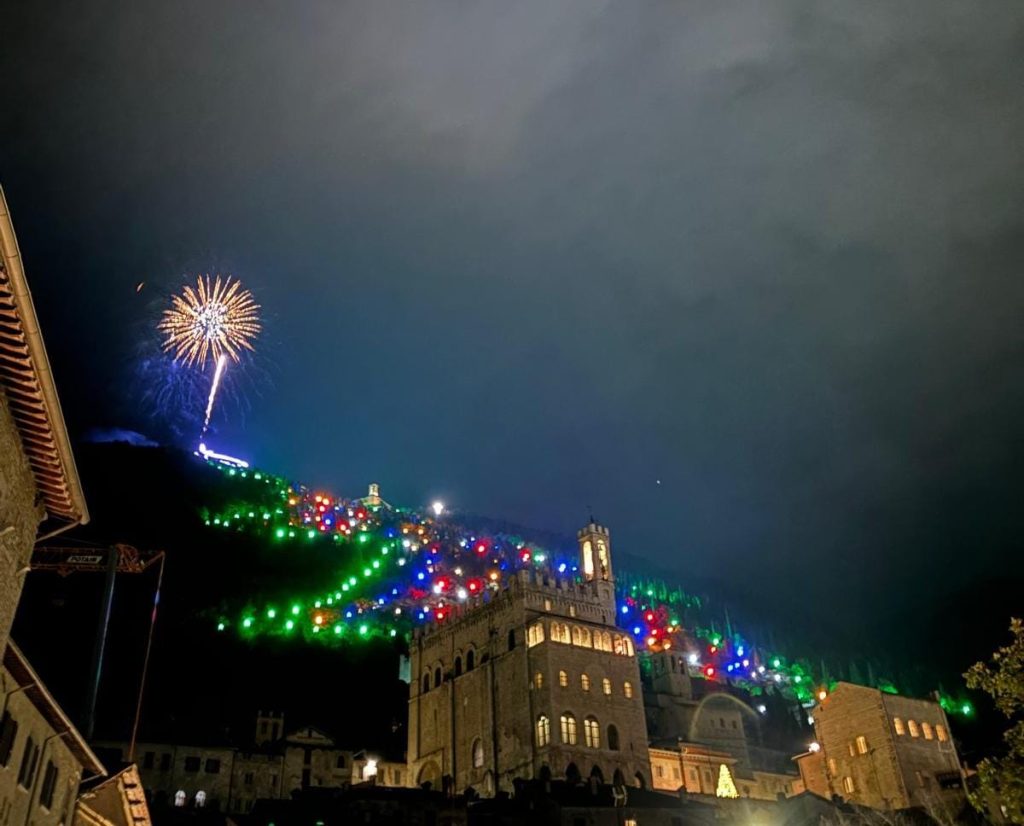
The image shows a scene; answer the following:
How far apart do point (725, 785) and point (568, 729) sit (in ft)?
47.8

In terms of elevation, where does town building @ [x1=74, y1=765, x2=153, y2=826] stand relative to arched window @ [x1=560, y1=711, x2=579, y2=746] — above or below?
below

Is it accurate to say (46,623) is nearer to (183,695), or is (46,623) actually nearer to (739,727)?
(183,695)

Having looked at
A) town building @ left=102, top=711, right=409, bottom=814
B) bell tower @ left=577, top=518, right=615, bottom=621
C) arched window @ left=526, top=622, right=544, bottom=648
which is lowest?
town building @ left=102, top=711, right=409, bottom=814

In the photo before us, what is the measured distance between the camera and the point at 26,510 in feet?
45.0

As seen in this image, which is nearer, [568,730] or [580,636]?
[568,730]

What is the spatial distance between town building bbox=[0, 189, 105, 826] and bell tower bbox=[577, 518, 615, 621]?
2174 inches

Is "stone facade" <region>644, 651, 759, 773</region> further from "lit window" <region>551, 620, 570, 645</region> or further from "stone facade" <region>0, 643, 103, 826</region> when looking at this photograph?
"stone facade" <region>0, 643, 103, 826</region>

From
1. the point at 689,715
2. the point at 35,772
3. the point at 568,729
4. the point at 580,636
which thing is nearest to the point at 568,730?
the point at 568,729

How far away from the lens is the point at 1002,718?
3401 inches

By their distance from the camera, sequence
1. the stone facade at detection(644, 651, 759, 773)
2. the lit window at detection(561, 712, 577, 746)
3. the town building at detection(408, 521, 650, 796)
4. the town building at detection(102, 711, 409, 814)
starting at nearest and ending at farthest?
the town building at detection(102, 711, 409, 814) < the lit window at detection(561, 712, 577, 746) < the town building at detection(408, 521, 650, 796) < the stone facade at detection(644, 651, 759, 773)

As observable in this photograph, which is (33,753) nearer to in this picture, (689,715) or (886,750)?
(886,750)

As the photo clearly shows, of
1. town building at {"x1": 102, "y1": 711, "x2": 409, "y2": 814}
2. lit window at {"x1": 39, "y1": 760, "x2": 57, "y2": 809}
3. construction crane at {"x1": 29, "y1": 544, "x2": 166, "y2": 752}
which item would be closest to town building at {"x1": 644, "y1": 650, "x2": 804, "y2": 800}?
town building at {"x1": 102, "y1": 711, "x2": 409, "y2": 814}

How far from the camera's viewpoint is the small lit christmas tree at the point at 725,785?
209 feet

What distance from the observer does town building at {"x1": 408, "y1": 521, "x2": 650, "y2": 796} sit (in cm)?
6053
